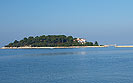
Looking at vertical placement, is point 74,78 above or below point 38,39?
below

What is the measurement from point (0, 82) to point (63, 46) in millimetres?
134949

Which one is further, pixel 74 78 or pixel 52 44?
pixel 52 44

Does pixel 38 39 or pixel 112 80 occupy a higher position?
pixel 38 39

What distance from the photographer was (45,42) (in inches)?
6329

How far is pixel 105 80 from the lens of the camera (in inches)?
896

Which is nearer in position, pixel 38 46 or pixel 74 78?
pixel 74 78

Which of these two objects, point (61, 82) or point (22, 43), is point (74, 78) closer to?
point (61, 82)

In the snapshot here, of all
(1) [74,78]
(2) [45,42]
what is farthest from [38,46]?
(1) [74,78]

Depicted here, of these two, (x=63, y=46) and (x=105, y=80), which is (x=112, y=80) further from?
(x=63, y=46)

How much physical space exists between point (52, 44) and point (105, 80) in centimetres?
13599

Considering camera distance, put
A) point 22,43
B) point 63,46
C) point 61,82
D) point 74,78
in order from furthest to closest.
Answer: point 22,43, point 63,46, point 74,78, point 61,82

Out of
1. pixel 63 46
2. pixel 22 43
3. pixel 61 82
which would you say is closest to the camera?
pixel 61 82

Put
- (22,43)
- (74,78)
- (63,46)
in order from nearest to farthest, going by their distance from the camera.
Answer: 1. (74,78)
2. (63,46)
3. (22,43)

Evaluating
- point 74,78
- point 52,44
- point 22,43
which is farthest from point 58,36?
point 74,78
